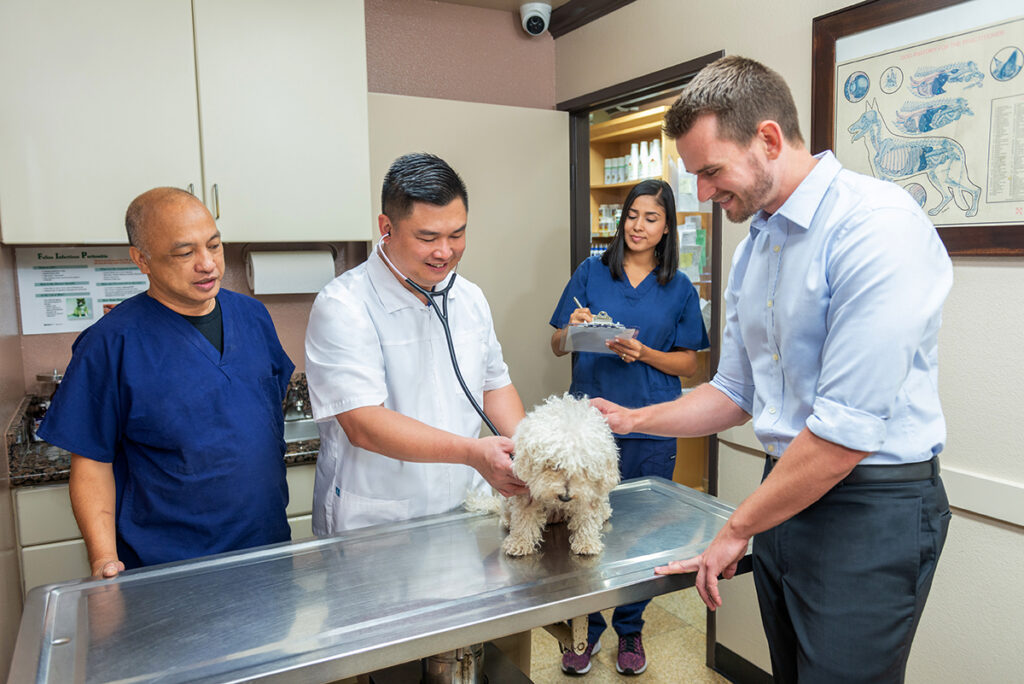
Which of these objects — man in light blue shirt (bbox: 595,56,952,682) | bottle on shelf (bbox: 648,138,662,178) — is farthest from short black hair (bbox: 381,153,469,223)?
bottle on shelf (bbox: 648,138,662,178)

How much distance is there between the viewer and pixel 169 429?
1419 mm

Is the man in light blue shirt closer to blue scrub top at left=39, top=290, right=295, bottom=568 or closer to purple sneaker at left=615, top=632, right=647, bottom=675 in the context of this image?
blue scrub top at left=39, top=290, right=295, bottom=568

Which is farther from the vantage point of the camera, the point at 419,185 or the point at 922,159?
the point at 922,159

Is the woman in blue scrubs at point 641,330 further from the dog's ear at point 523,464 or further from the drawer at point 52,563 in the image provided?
the drawer at point 52,563

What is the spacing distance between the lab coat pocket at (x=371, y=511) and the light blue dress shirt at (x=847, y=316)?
30.1 inches

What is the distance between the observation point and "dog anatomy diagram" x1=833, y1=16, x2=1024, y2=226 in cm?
157

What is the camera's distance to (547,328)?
3195mm

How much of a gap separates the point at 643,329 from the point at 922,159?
98 centimetres

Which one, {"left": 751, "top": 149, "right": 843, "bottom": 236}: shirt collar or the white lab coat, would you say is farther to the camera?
the white lab coat

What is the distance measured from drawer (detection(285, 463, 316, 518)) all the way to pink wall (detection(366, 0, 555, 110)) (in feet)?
5.32

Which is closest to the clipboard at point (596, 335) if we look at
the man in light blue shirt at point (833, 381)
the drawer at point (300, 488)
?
the drawer at point (300, 488)

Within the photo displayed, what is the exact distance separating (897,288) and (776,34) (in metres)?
1.48

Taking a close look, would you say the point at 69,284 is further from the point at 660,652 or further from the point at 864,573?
the point at 864,573

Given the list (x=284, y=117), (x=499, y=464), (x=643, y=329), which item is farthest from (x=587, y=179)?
(x=499, y=464)
